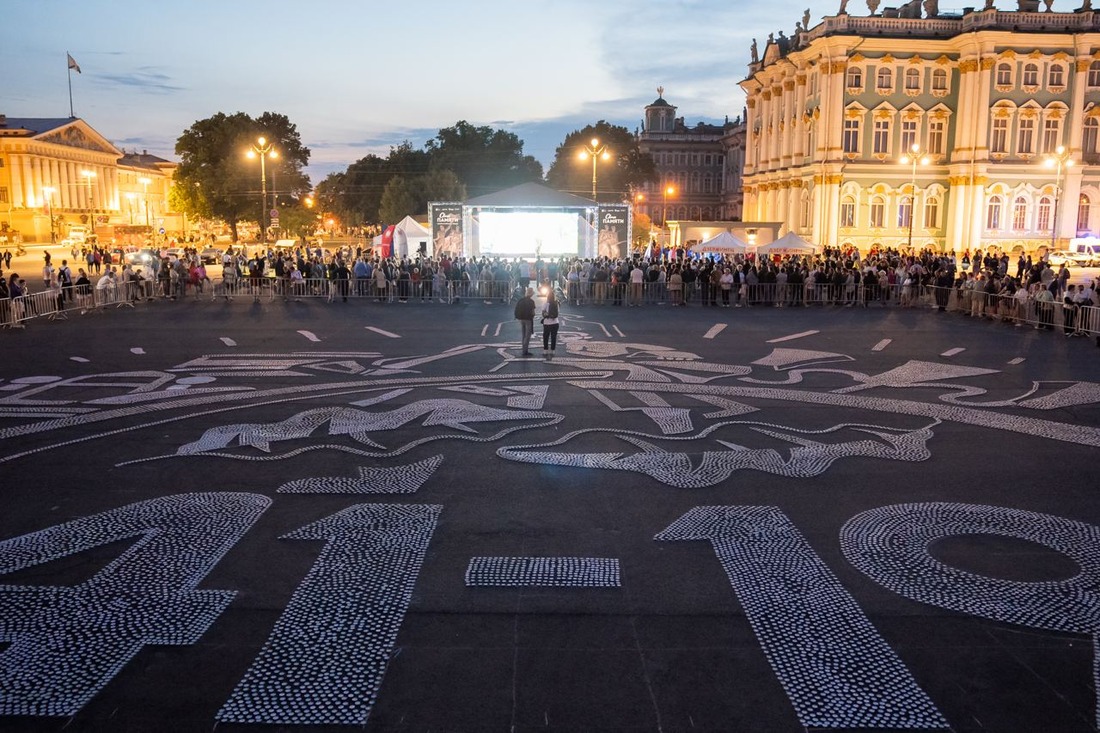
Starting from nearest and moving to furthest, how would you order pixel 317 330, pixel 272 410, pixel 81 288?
pixel 272 410 < pixel 317 330 < pixel 81 288

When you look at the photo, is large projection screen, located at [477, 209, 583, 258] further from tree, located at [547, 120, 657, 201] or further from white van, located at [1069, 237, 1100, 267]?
tree, located at [547, 120, 657, 201]

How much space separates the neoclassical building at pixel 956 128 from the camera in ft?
202

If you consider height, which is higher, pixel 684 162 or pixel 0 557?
pixel 684 162

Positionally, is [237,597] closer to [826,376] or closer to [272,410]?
[272,410]

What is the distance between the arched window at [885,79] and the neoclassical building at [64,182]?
80.7m

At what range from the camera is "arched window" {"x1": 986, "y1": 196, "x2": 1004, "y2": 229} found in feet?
208

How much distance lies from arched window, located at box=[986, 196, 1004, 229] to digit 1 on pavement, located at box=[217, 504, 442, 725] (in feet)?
210

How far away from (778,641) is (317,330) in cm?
2020

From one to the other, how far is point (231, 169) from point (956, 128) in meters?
59.6

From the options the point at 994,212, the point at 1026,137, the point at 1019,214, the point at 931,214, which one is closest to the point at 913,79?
the point at 1026,137

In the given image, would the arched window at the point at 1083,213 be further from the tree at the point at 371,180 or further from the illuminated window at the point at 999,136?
the tree at the point at 371,180

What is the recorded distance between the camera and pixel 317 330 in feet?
82.0

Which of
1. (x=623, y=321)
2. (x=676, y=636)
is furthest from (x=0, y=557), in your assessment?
(x=623, y=321)

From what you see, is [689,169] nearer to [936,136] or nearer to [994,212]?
[936,136]
